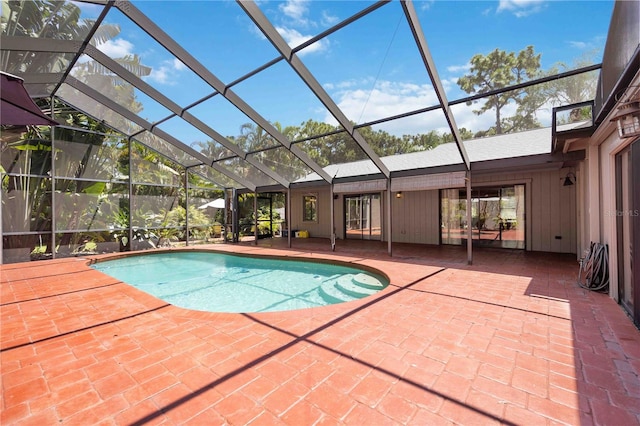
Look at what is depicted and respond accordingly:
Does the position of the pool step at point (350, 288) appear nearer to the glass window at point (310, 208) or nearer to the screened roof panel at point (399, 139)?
the screened roof panel at point (399, 139)

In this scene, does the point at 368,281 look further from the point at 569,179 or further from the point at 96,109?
the point at 96,109

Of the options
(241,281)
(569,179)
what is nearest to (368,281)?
(241,281)

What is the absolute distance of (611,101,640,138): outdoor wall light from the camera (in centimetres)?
312

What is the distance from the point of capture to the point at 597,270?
15.9ft

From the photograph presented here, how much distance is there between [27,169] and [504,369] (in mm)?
12157

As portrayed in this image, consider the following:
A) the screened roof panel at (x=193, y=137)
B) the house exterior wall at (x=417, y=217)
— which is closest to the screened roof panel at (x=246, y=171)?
the screened roof panel at (x=193, y=137)

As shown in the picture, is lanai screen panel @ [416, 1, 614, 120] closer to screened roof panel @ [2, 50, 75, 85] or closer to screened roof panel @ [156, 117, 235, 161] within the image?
screened roof panel @ [156, 117, 235, 161]

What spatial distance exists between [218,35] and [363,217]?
9.13 metres

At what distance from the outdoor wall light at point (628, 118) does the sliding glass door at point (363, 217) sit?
31.1ft

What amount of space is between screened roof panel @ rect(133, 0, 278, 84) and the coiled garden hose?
22.4ft

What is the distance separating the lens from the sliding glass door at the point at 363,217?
13.0m

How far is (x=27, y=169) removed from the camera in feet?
28.0

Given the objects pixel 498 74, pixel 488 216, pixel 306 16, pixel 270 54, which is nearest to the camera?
pixel 306 16

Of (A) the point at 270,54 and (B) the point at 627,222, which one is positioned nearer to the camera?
(B) the point at 627,222
